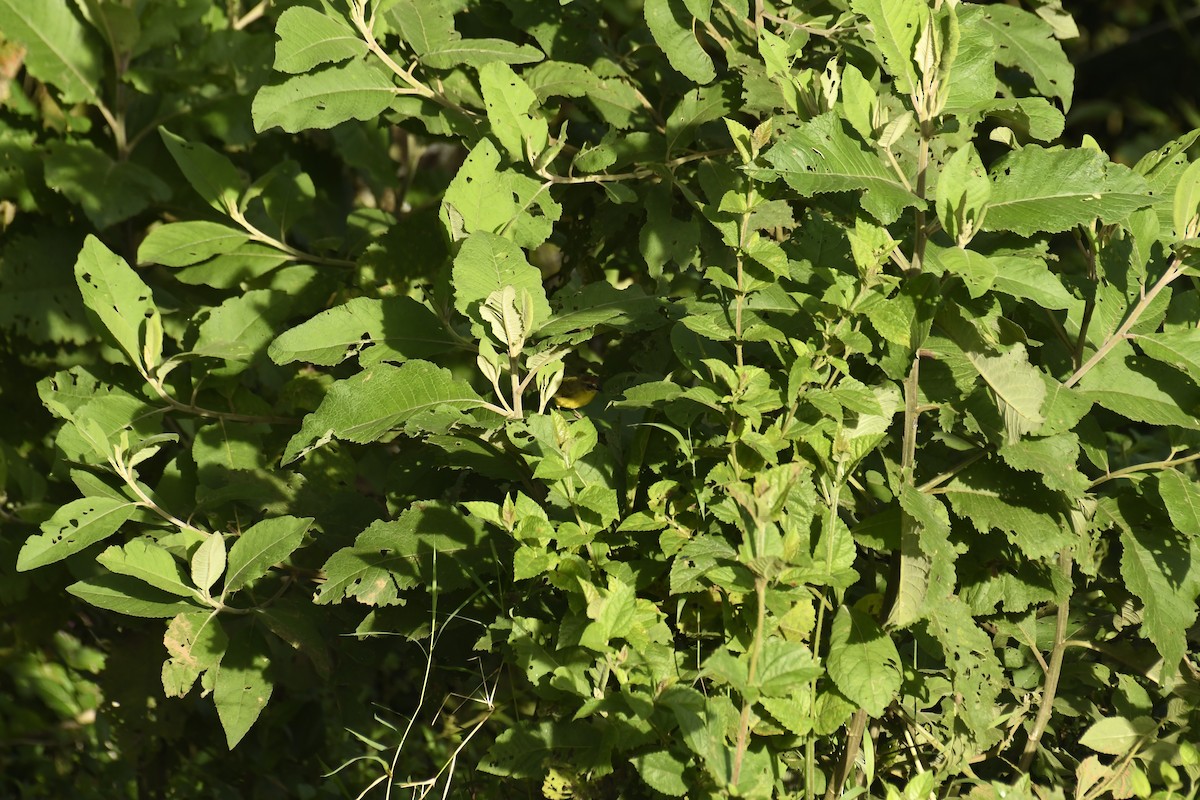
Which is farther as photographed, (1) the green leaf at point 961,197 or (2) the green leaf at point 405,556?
(2) the green leaf at point 405,556

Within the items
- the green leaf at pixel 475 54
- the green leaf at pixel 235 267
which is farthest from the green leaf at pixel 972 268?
the green leaf at pixel 235 267

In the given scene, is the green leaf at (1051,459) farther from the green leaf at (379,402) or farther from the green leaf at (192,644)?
the green leaf at (192,644)

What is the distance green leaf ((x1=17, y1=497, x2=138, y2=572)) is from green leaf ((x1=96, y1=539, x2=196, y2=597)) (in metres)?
0.10

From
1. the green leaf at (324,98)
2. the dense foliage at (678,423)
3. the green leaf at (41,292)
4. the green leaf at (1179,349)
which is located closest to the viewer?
the dense foliage at (678,423)

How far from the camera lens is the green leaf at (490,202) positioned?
188 cm

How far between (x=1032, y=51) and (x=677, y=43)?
726 millimetres

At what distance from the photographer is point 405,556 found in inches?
70.6

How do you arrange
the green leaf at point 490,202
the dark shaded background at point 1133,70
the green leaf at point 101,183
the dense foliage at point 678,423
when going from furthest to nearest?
1. the dark shaded background at point 1133,70
2. the green leaf at point 101,183
3. the green leaf at point 490,202
4. the dense foliage at point 678,423

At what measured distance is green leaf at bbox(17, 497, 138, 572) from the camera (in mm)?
1855

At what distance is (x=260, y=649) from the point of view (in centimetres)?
199

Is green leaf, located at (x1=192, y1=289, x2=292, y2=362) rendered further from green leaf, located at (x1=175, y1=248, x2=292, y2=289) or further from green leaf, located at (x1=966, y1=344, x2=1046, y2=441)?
green leaf, located at (x1=966, y1=344, x2=1046, y2=441)

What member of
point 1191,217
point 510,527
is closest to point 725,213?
point 510,527

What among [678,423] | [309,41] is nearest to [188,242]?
[309,41]

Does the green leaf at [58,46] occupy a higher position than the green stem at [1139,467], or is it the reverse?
the green leaf at [58,46]
